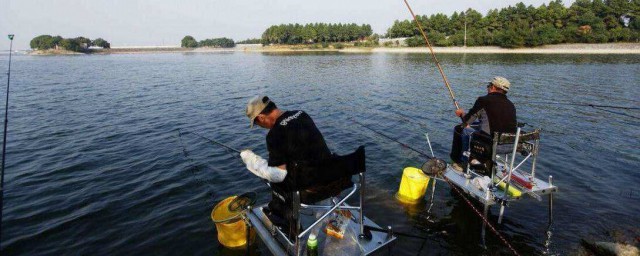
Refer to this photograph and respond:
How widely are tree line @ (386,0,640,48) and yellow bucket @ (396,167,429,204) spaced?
87184 mm

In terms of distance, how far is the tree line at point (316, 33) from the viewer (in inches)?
6467

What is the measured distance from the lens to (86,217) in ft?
23.3

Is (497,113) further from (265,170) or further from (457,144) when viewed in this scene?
(265,170)

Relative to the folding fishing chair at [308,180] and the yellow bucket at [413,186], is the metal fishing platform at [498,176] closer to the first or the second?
the yellow bucket at [413,186]

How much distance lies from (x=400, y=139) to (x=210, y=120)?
8993 mm

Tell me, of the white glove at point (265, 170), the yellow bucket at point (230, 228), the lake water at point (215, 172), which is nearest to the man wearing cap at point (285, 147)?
the white glove at point (265, 170)

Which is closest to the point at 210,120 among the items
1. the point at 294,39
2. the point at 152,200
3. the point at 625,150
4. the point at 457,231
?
the point at 152,200

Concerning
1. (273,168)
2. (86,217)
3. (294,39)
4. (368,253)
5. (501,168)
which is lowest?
(86,217)

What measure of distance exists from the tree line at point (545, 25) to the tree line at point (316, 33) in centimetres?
4972

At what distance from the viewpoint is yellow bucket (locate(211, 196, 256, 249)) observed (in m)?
5.62

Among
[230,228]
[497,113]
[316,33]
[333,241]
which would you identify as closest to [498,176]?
[497,113]

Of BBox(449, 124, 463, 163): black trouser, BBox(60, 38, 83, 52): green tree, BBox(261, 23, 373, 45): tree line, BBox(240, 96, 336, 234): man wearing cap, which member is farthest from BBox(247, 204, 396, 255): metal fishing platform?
BBox(60, 38, 83, 52): green tree

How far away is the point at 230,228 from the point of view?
18.6ft

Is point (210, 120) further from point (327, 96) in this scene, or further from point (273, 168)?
point (273, 168)
